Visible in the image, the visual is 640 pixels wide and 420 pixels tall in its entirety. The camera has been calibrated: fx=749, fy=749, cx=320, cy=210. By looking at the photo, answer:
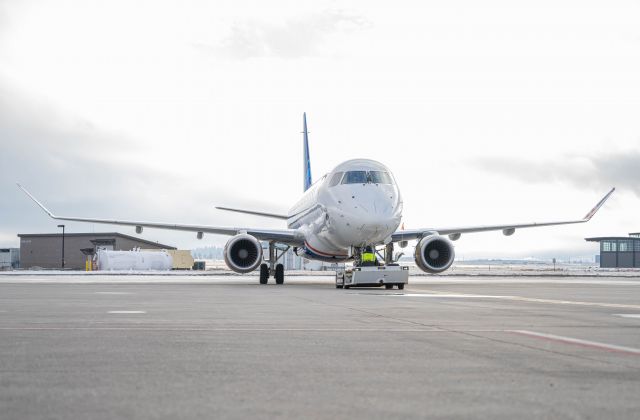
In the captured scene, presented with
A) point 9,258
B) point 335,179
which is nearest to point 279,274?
point 335,179

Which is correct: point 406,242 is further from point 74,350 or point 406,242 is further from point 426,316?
point 74,350

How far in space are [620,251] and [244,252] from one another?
222ft

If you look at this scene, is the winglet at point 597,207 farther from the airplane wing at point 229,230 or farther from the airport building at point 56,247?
the airport building at point 56,247

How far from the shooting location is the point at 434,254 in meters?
29.2

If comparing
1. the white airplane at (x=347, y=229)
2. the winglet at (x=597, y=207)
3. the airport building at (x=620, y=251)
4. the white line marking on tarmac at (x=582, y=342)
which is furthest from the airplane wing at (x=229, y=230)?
the airport building at (x=620, y=251)

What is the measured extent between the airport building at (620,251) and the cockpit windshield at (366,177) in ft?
217

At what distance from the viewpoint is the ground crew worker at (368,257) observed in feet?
86.1

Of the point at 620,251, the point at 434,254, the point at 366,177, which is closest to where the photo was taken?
the point at 366,177

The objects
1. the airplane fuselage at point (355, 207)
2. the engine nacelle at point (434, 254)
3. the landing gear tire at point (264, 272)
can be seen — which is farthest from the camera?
the landing gear tire at point (264, 272)

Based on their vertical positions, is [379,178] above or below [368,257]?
above

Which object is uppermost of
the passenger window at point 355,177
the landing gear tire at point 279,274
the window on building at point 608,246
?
the passenger window at point 355,177

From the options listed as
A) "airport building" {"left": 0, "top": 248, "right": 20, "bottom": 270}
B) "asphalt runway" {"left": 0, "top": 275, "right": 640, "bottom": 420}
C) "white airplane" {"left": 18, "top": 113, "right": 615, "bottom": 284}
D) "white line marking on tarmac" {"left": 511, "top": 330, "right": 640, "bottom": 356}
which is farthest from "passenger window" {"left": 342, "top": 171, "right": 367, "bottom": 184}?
"airport building" {"left": 0, "top": 248, "right": 20, "bottom": 270}

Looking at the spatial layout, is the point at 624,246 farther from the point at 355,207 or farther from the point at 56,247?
the point at 56,247

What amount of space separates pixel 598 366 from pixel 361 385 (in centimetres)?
204
